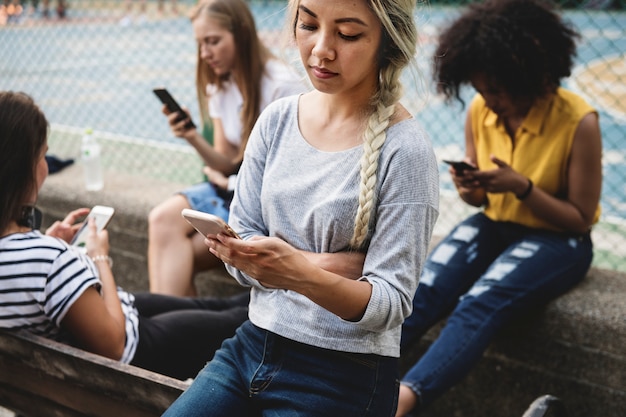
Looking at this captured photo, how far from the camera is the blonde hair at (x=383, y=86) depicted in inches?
61.7

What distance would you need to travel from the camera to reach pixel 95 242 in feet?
7.80

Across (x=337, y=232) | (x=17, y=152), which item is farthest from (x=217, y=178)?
(x=337, y=232)

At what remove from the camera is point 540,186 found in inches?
106

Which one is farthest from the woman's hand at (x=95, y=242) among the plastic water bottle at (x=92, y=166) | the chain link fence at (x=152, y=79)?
the plastic water bottle at (x=92, y=166)

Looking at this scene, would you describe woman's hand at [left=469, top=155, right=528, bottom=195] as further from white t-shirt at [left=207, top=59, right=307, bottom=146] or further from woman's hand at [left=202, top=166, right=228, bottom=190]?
woman's hand at [left=202, top=166, right=228, bottom=190]

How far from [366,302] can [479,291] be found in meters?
1.14

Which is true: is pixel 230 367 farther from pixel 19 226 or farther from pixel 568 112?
pixel 568 112

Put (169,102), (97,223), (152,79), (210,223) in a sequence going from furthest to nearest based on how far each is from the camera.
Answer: (152,79), (169,102), (97,223), (210,223)

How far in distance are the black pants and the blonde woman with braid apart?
613mm

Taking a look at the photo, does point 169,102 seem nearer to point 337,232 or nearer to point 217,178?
point 217,178

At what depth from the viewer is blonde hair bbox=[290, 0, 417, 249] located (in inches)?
61.7

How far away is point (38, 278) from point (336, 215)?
3.02 feet

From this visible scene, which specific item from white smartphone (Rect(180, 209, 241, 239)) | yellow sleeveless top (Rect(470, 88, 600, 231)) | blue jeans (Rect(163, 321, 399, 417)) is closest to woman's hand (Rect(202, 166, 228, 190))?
yellow sleeveless top (Rect(470, 88, 600, 231))

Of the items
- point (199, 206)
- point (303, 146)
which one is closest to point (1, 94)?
point (303, 146)
